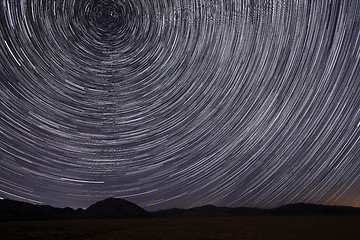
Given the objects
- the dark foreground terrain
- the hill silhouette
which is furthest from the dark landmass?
the dark foreground terrain

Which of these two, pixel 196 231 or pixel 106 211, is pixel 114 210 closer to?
pixel 106 211

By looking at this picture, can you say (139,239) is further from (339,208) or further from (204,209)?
(339,208)

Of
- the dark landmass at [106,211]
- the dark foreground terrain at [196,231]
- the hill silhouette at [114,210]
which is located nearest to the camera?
the dark foreground terrain at [196,231]

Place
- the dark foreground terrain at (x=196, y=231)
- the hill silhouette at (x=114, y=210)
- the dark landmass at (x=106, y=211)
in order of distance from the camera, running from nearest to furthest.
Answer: the dark foreground terrain at (x=196, y=231)
the dark landmass at (x=106, y=211)
the hill silhouette at (x=114, y=210)

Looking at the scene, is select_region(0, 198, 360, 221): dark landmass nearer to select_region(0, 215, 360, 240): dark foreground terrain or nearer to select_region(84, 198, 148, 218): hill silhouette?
select_region(84, 198, 148, 218): hill silhouette

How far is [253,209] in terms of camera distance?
7319 cm

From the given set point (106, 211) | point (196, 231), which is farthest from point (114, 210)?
point (196, 231)

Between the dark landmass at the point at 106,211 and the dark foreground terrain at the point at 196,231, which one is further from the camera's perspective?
the dark landmass at the point at 106,211

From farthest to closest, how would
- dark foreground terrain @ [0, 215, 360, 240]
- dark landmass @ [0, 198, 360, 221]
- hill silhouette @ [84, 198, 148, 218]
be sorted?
hill silhouette @ [84, 198, 148, 218] → dark landmass @ [0, 198, 360, 221] → dark foreground terrain @ [0, 215, 360, 240]

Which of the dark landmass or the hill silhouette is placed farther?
the hill silhouette

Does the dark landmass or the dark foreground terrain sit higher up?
the dark landmass

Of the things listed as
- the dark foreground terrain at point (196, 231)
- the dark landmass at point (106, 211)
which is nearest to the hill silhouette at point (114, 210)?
the dark landmass at point (106, 211)

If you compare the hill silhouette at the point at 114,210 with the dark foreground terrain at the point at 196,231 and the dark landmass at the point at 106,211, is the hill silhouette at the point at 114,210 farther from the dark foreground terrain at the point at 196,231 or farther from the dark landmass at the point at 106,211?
the dark foreground terrain at the point at 196,231

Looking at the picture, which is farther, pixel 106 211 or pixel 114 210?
pixel 114 210
